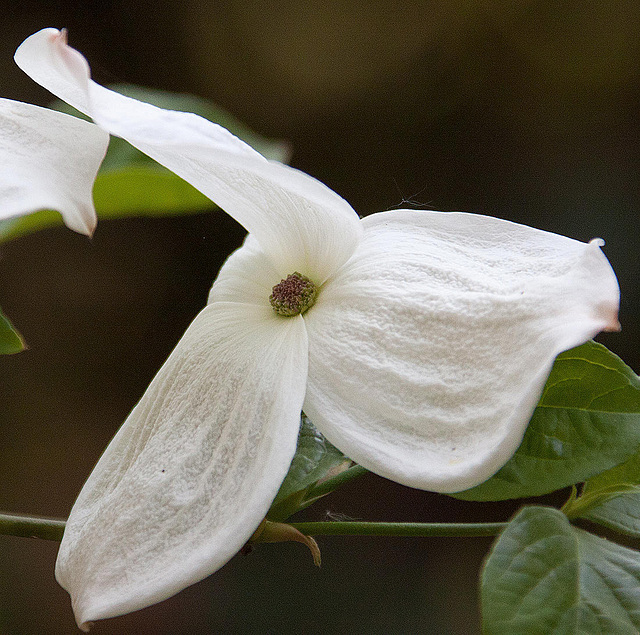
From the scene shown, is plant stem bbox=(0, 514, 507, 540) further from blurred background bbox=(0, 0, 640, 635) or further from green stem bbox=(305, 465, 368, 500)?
blurred background bbox=(0, 0, 640, 635)

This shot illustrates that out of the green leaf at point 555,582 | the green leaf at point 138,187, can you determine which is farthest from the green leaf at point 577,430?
the green leaf at point 138,187

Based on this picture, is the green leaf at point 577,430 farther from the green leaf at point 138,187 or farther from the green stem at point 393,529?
the green leaf at point 138,187

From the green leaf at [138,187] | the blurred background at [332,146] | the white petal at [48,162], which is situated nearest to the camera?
the white petal at [48,162]

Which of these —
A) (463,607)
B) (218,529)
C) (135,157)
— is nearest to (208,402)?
(218,529)

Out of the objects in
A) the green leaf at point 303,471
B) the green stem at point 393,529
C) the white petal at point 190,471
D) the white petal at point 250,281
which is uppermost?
the white petal at point 250,281

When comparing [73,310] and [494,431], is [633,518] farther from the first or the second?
[73,310]

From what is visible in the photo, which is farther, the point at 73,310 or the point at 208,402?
the point at 73,310

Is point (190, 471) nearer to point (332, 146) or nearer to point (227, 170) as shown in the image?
point (227, 170)
